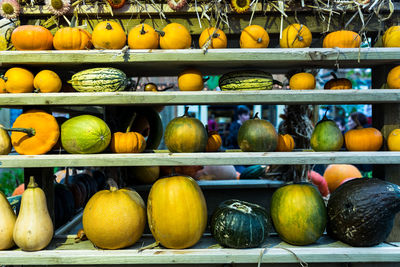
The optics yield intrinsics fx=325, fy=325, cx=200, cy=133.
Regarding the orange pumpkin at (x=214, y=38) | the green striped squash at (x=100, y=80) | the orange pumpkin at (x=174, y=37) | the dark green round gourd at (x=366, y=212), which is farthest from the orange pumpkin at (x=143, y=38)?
the dark green round gourd at (x=366, y=212)

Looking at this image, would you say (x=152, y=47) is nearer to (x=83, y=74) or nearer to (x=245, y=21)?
(x=83, y=74)

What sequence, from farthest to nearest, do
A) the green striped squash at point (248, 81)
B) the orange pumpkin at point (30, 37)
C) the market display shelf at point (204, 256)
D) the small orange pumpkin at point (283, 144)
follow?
the small orange pumpkin at point (283, 144) → the green striped squash at point (248, 81) → the orange pumpkin at point (30, 37) → the market display shelf at point (204, 256)

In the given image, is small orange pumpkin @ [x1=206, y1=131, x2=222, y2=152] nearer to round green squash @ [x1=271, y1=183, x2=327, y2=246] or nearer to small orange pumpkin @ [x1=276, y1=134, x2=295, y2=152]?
small orange pumpkin @ [x1=276, y1=134, x2=295, y2=152]

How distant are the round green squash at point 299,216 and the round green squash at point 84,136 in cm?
146

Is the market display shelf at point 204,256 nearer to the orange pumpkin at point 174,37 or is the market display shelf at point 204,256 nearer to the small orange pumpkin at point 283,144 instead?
the small orange pumpkin at point 283,144

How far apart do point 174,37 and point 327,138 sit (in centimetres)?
147

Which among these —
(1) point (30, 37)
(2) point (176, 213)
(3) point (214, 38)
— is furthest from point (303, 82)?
(1) point (30, 37)

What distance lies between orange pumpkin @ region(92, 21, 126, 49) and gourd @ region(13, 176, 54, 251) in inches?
45.8

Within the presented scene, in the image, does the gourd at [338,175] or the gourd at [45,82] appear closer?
the gourd at [45,82]

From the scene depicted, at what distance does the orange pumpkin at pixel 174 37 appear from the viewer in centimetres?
254

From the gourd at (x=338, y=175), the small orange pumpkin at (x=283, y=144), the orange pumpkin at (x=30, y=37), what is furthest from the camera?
the gourd at (x=338, y=175)

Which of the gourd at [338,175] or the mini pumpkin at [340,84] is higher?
the mini pumpkin at [340,84]

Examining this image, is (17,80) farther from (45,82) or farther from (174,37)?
(174,37)

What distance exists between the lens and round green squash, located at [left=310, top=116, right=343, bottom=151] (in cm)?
263
